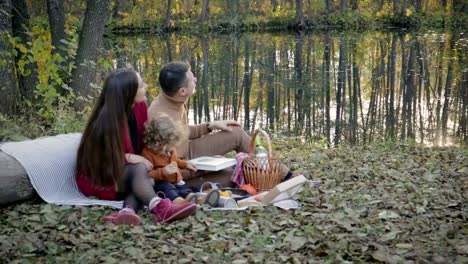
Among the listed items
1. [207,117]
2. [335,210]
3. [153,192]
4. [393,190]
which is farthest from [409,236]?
[207,117]

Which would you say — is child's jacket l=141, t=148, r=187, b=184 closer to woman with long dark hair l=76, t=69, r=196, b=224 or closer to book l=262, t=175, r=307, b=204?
woman with long dark hair l=76, t=69, r=196, b=224

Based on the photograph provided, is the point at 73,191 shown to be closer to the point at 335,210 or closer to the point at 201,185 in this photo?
the point at 201,185

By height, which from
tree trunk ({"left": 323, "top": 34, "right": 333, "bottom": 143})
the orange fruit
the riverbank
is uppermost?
the orange fruit

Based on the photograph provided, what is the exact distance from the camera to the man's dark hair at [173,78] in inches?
214

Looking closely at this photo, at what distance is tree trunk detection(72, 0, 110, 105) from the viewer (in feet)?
28.0

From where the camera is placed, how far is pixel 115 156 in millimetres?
4719

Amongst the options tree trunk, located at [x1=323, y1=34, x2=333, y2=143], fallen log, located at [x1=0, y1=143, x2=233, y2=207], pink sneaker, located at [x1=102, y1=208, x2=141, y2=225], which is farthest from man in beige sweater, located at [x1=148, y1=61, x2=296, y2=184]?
tree trunk, located at [x1=323, y1=34, x2=333, y2=143]

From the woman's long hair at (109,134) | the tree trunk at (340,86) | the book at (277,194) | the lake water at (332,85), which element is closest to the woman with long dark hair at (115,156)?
the woman's long hair at (109,134)

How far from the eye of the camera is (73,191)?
16.7 feet

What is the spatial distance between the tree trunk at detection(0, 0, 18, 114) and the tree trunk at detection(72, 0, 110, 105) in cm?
101

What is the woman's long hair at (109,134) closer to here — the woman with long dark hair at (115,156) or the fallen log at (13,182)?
the woman with long dark hair at (115,156)

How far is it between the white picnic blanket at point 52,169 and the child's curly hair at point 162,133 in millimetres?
546

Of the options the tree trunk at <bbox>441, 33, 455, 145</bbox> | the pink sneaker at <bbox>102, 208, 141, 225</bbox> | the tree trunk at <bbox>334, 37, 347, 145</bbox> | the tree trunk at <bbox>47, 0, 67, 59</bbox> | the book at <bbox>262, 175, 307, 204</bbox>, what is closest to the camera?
the pink sneaker at <bbox>102, 208, 141, 225</bbox>

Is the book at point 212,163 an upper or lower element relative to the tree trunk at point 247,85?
upper
